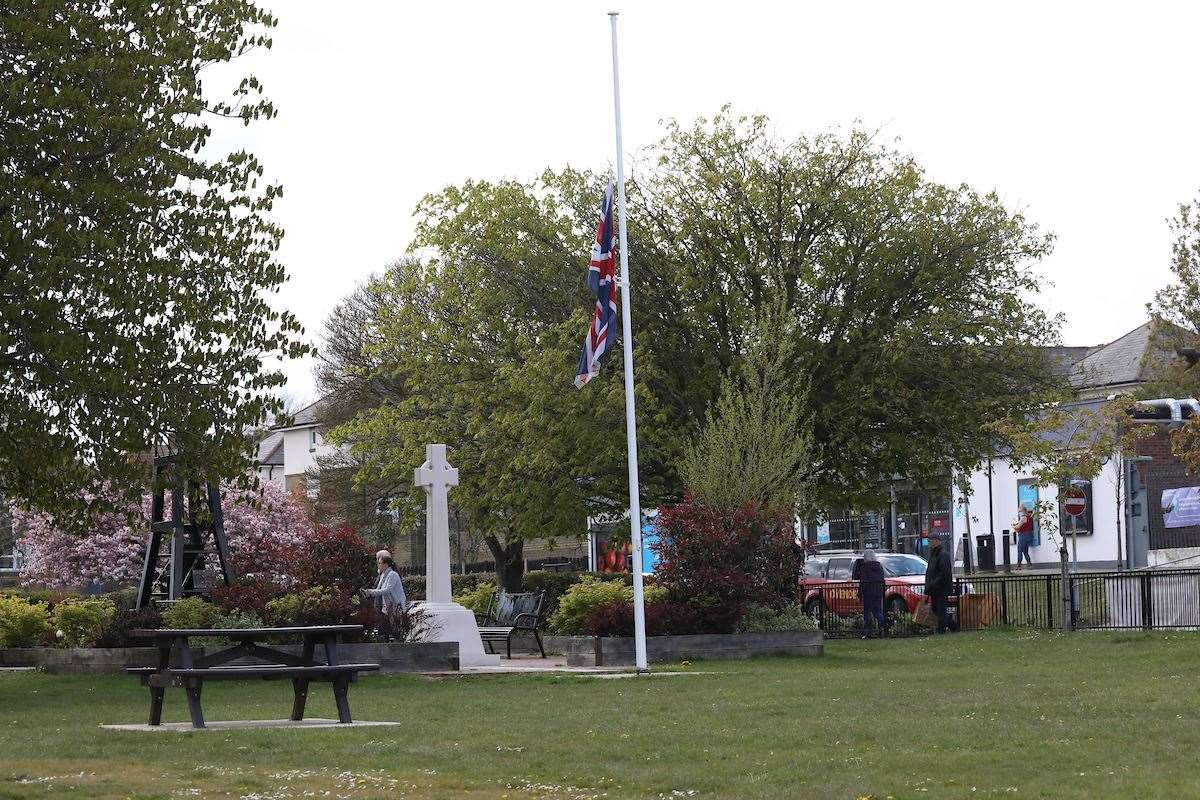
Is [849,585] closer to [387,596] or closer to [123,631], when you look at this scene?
[387,596]

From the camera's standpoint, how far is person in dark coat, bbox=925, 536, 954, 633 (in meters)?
32.8

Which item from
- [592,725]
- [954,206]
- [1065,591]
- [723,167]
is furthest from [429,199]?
[592,725]

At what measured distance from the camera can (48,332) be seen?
1684 centimetres

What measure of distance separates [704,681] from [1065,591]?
12908mm

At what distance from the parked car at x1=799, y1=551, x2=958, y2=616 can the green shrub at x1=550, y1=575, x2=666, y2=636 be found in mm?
6146

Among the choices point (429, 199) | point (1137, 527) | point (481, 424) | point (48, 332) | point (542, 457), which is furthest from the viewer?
point (1137, 527)

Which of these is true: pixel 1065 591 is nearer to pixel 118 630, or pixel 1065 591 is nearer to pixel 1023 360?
pixel 1023 360

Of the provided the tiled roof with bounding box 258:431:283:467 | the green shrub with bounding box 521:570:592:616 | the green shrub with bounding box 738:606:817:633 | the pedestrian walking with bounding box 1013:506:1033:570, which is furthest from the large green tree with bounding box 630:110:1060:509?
the tiled roof with bounding box 258:431:283:467

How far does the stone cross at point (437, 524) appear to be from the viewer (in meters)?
25.3

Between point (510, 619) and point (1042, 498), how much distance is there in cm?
3106

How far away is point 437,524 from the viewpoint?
25531 mm

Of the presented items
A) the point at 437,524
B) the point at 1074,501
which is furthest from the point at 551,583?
the point at 437,524

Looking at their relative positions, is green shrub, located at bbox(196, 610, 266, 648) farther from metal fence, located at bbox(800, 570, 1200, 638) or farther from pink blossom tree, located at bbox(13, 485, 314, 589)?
pink blossom tree, located at bbox(13, 485, 314, 589)

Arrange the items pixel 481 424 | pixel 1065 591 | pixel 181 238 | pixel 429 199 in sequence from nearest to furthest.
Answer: pixel 181 238, pixel 1065 591, pixel 481 424, pixel 429 199
